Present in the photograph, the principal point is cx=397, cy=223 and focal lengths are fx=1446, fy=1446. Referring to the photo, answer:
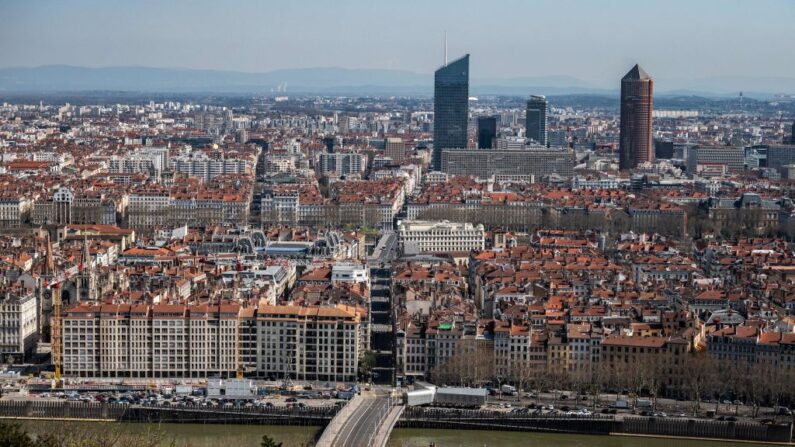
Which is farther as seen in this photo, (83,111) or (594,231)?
(83,111)

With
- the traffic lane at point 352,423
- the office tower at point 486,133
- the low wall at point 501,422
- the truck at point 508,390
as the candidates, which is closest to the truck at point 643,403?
the low wall at point 501,422

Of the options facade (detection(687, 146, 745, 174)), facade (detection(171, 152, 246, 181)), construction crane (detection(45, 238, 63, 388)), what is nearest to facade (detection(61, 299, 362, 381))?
construction crane (detection(45, 238, 63, 388))

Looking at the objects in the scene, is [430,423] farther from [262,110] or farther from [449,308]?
[262,110]

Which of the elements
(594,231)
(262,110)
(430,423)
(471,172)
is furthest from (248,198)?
(262,110)

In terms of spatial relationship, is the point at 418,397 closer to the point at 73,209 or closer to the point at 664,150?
the point at 73,209

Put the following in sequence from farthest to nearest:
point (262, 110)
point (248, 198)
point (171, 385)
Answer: point (262, 110), point (248, 198), point (171, 385)

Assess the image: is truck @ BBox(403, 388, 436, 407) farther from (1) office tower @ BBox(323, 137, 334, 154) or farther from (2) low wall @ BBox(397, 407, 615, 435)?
(1) office tower @ BBox(323, 137, 334, 154)

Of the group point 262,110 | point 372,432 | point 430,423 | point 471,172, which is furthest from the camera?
point 262,110

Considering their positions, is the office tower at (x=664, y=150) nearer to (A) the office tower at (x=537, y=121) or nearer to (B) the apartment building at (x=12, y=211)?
(A) the office tower at (x=537, y=121)
